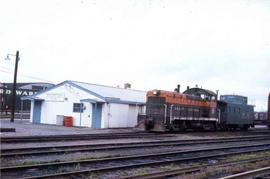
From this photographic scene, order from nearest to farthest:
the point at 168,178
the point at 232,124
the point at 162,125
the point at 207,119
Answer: the point at 168,178 → the point at 162,125 → the point at 207,119 → the point at 232,124

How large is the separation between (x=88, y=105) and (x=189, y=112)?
Answer: 1032cm

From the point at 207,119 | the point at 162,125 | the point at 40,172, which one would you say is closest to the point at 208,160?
the point at 40,172

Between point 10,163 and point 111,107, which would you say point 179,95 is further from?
point 10,163

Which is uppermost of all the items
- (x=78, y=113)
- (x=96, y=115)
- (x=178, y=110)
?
(x=178, y=110)

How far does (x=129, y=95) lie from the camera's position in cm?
4831

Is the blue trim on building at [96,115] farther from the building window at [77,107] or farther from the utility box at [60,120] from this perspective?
the utility box at [60,120]

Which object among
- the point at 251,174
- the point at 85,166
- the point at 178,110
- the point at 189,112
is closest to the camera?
the point at 251,174

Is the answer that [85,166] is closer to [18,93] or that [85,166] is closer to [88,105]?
[88,105]

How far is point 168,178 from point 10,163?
492cm

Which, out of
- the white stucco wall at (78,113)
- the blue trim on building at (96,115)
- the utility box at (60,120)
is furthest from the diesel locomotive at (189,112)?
the utility box at (60,120)

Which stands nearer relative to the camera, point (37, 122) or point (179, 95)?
point (179, 95)

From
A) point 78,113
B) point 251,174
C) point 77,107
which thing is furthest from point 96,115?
point 251,174

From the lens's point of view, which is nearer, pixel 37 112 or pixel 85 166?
pixel 85 166

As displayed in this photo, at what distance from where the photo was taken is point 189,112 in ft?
123
